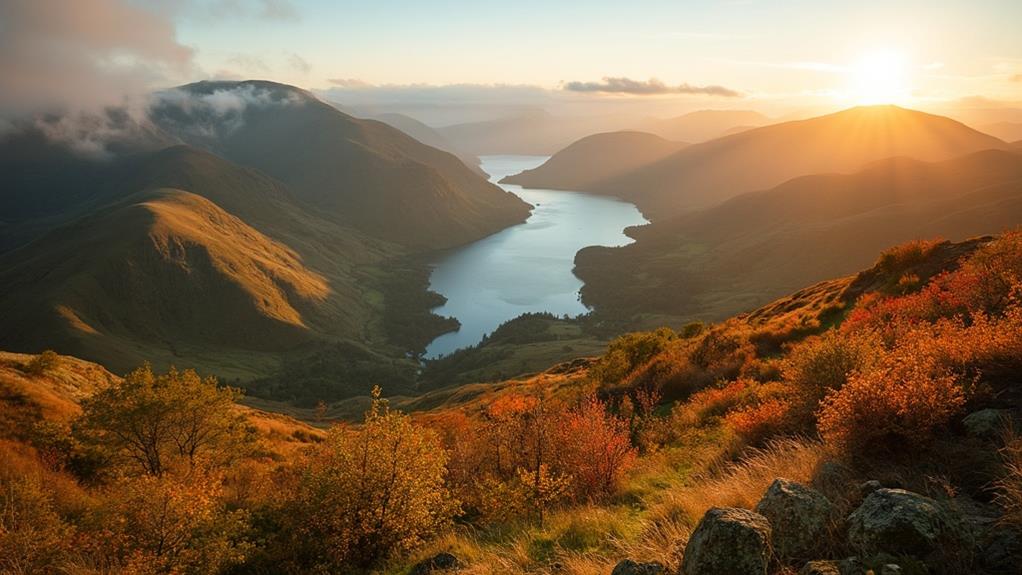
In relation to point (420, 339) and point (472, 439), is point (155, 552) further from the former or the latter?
point (420, 339)

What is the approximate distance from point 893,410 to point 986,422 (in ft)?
3.97

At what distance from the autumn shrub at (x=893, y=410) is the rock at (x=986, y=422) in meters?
0.21

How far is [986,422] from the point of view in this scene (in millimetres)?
7488

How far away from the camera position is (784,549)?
632 cm

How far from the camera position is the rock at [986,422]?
739cm

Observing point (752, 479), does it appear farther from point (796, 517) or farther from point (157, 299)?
point (157, 299)

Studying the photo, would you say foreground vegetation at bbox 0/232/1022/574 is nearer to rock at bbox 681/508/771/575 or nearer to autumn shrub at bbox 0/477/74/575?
autumn shrub at bbox 0/477/74/575

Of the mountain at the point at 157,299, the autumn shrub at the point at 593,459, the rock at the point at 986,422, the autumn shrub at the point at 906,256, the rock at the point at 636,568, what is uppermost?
the rock at the point at 986,422

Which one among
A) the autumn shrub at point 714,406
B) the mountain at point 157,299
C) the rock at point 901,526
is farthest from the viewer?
the mountain at point 157,299

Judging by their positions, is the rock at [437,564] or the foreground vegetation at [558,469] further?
the rock at [437,564]

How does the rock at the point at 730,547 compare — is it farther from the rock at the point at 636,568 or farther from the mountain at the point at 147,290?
the mountain at the point at 147,290

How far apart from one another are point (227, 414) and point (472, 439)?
13.2 m

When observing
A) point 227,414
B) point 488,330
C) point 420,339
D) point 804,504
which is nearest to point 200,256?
point 420,339

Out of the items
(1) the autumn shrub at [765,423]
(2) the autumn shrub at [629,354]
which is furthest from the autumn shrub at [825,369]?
(2) the autumn shrub at [629,354]
